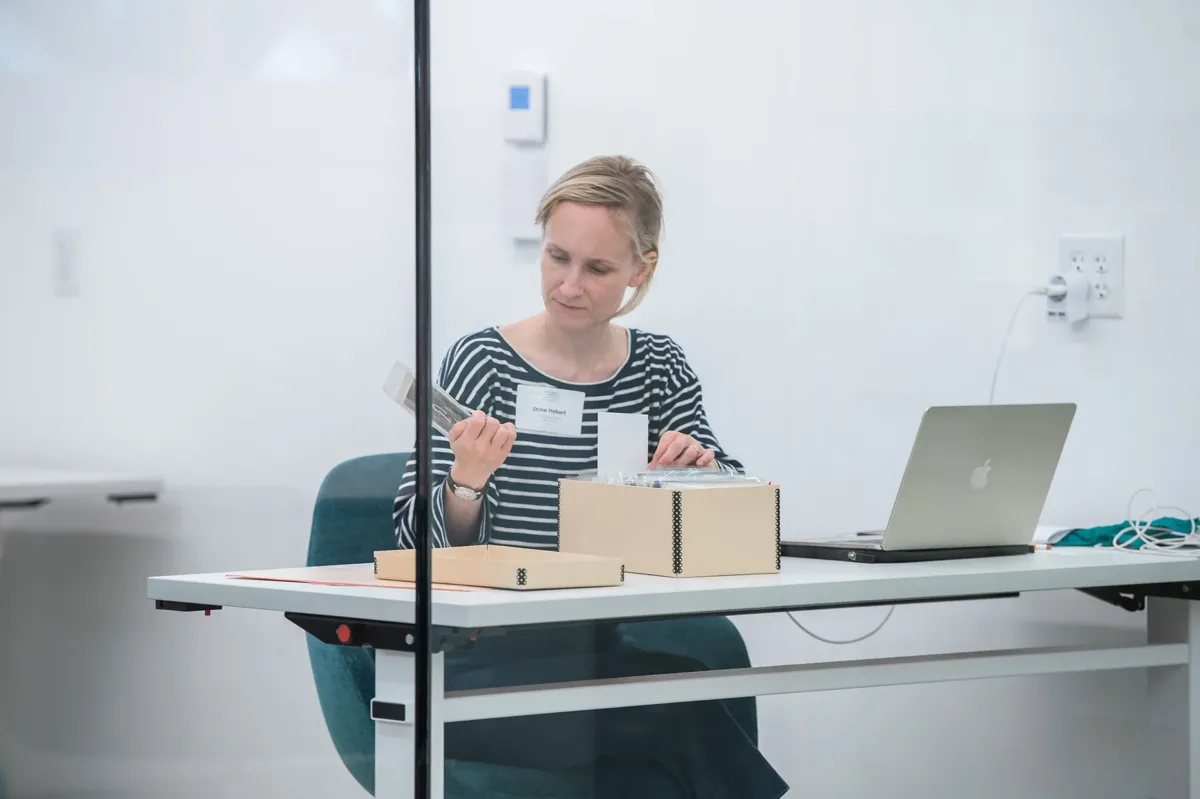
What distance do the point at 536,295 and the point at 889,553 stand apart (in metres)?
0.89

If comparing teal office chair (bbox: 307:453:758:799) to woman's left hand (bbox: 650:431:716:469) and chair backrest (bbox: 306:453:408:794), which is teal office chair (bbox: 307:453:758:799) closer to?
chair backrest (bbox: 306:453:408:794)

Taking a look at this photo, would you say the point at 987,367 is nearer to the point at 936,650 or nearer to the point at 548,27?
the point at 936,650

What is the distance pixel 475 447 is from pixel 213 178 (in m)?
0.82

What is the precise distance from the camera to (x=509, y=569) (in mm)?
1281

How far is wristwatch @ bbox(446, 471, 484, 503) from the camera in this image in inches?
69.9

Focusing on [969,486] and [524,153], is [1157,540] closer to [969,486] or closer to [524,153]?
[969,486]

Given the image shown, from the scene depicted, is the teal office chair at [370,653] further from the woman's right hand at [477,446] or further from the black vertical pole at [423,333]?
the black vertical pole at [423,333]

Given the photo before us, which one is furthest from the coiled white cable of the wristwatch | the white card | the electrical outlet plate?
the wristwatch

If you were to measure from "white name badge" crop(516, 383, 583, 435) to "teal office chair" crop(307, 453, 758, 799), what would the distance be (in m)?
0.23

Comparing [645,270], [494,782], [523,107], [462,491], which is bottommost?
[494,782]

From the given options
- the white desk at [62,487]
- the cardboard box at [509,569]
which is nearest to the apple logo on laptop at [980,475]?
the cardboard box at [509,569]

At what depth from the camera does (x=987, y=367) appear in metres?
2.36

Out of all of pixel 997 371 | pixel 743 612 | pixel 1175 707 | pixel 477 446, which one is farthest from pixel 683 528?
pixel 997 371

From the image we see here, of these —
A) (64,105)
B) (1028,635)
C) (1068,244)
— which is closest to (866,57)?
(1068,244)
